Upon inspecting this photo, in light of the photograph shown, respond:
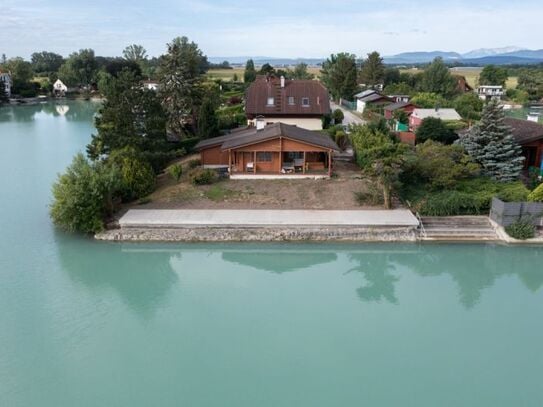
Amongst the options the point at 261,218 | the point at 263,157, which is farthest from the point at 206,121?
the point at 261,218

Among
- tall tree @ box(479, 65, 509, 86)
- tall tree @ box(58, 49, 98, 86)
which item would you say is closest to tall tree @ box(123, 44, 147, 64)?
tall tree @ box(58, 49, 98, 86)

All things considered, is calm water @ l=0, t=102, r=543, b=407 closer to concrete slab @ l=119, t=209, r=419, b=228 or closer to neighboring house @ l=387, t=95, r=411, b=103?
concrete slab @ l=119, t=209, r=419, b=228

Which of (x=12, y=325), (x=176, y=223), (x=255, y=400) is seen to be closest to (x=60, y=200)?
(x=176, y=223)

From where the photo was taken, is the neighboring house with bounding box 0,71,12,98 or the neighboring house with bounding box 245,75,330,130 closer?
→ the neighboring house with bounding box 245,75,330,130

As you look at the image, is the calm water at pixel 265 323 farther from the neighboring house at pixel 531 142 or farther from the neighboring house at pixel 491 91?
the neighboring house at pixel 491 91

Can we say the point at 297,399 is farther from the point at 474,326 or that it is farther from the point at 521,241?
the point at 521,241

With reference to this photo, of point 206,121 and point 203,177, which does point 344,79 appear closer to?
point 206,121
